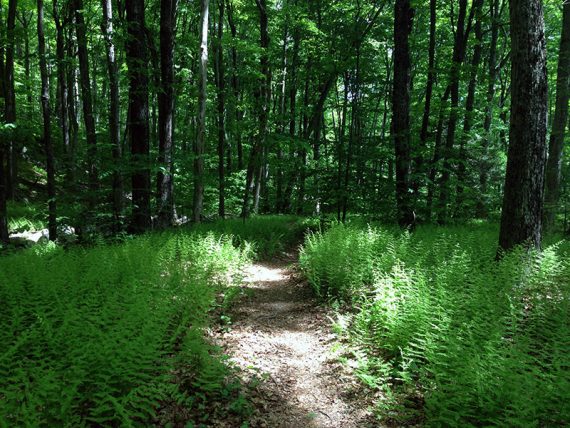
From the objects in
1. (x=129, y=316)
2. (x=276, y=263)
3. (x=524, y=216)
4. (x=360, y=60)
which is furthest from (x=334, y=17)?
(x=129, y=316)

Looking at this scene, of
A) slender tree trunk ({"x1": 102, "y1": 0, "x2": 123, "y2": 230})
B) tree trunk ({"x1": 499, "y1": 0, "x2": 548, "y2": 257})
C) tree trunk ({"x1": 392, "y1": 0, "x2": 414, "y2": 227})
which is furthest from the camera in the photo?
tree trunk ({"x1": 392, "y1": 0, "x2": 414, "y2": 227})

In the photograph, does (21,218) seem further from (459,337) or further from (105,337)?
(459,337)

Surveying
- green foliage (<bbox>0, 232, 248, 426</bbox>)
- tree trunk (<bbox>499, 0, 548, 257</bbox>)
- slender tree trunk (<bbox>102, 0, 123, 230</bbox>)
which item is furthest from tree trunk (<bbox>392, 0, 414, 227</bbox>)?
slender tree trunk (<bbox>102, 0, 123, 230</bbox>)

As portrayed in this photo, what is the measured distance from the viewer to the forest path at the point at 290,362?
153 inches

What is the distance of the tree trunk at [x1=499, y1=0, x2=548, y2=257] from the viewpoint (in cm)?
621

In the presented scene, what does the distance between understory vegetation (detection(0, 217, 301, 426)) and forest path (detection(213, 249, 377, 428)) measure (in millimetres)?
397

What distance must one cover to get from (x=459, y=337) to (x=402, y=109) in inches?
366

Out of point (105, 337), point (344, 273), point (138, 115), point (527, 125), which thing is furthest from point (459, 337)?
point (138, 115)

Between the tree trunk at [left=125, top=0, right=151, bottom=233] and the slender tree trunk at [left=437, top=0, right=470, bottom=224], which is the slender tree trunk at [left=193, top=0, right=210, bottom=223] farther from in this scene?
the slender tree trunk at [left=437, top=0, right=470, bottom=224]

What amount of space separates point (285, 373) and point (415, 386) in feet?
5.43

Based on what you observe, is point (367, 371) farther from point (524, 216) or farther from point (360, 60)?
point (360, 60)

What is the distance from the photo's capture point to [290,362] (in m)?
5.05

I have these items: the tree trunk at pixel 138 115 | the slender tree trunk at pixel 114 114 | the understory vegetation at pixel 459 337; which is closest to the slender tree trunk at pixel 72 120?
the slender tree trunk at pixel 114 114

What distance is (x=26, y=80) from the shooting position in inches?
789
